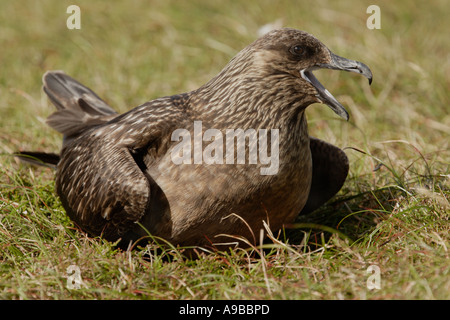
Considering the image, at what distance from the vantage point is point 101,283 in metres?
3.46

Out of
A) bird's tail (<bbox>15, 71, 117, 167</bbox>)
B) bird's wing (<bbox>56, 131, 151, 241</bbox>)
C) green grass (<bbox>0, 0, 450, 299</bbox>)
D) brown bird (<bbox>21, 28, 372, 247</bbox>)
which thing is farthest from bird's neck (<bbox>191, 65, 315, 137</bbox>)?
bird's tail (<bbox>15, 71, 117, 167</bbox>)

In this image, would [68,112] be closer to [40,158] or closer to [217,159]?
[40,158]

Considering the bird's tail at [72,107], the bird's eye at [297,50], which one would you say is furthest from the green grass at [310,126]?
the bird's eye at [297,50]

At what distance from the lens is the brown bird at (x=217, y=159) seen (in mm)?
3623

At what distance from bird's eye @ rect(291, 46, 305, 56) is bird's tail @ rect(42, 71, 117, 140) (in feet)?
4.86

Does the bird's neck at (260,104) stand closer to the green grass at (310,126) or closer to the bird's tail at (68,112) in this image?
the green grass at (310,126)

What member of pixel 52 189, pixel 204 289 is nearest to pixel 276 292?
pixel 204 289

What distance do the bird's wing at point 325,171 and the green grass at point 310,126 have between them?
0.43 feet

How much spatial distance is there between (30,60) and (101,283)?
15.3 ft

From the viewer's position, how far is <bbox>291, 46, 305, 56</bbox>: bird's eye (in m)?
3.77
